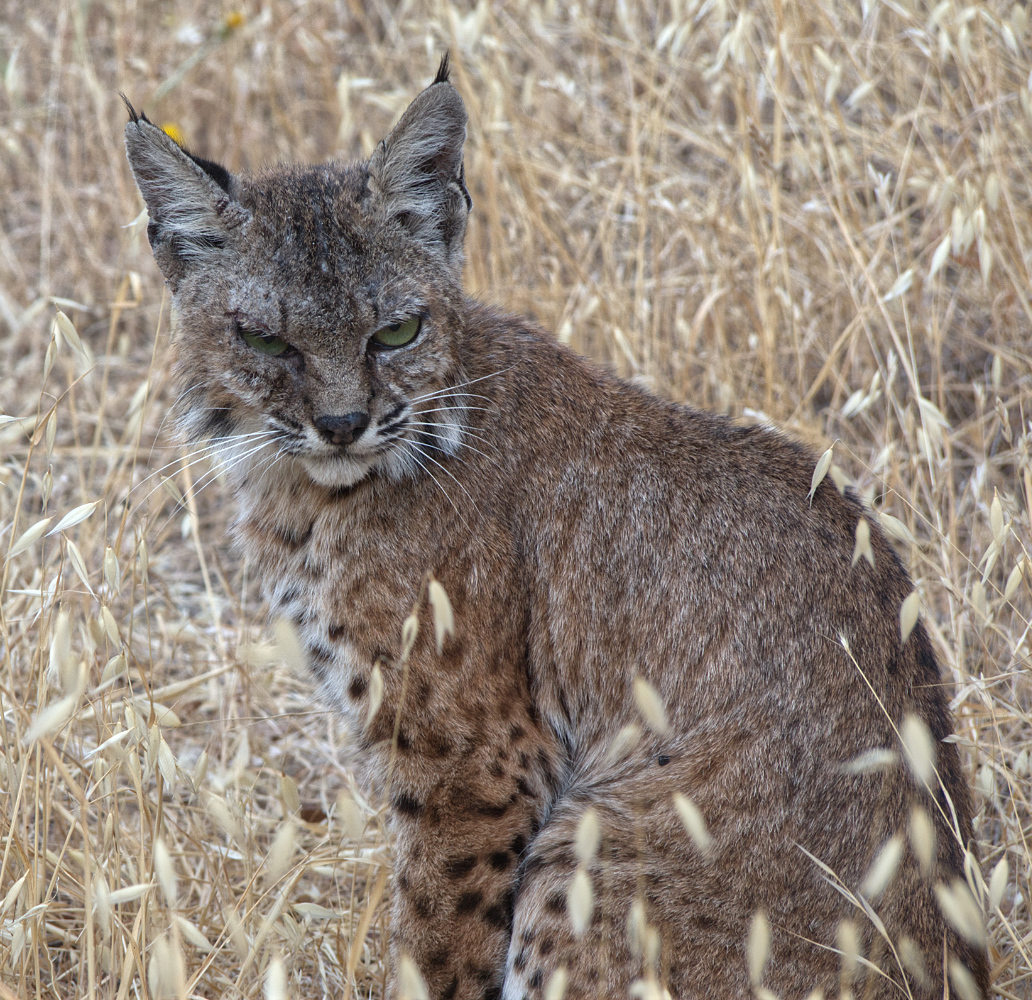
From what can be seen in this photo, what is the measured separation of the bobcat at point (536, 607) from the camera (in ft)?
10.2

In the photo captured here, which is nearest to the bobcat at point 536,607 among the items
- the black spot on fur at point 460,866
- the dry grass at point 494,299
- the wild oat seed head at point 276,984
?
the black spot on fur at point 460,866

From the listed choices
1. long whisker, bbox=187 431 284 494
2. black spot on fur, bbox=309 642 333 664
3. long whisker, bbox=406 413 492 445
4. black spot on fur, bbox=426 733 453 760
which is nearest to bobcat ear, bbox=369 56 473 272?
long whisker, bbox=406 413 492 445

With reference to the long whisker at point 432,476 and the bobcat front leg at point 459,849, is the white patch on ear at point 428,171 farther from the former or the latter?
the bobcat front leg at point 459,849

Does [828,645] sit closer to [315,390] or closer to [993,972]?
[993,972]

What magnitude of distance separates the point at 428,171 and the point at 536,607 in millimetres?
1441

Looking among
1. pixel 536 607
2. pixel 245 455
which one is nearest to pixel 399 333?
pixel 245 455

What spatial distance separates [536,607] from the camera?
3648mm

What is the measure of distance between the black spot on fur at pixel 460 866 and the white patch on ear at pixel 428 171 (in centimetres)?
A: 188

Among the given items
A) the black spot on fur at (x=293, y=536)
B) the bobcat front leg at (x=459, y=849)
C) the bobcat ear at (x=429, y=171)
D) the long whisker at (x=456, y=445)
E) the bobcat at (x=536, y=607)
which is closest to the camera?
the bobcat at (x=536, y=607)

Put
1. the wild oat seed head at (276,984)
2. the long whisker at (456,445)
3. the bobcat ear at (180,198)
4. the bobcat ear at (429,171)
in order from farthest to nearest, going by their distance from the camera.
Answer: the long whisker at (456,445) → the bobcat ear at (429,171) → the bobcat ear at (180,198) → the wild oat seed head at (276,984)

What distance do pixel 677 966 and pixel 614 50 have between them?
5391mm

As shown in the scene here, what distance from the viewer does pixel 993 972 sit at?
3428 mm

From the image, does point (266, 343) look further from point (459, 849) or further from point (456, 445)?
point (459, 849)

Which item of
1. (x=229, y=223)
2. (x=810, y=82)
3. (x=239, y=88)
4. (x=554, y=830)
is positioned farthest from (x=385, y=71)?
(x=554, y=830)
